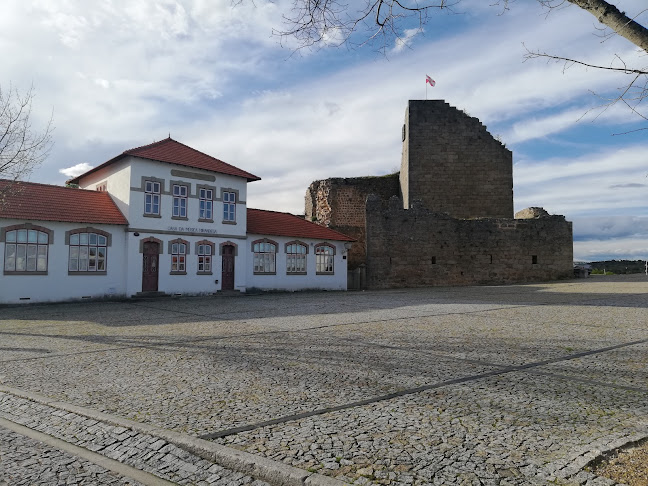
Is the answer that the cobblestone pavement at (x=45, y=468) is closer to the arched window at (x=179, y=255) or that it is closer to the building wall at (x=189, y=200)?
the building wall at (x=189, y=200)

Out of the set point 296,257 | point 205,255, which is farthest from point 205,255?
point 296,257

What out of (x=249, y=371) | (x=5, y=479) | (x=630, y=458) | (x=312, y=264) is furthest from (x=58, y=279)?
(x=630, y=458)

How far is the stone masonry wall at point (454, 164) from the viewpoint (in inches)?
1308

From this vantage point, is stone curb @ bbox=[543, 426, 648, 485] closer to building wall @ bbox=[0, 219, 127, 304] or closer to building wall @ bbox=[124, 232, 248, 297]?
building wall @ bbox=[0, 219, 127, 304]

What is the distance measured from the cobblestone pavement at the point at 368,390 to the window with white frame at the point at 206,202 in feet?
38.1

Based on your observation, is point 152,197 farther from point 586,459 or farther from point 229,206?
point 586,459

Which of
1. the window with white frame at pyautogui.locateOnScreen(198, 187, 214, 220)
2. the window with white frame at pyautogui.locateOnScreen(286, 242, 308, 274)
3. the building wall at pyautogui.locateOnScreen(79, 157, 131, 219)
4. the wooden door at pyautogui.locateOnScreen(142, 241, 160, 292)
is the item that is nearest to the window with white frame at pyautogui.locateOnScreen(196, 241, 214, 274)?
the window with white frame at pyautogui.locateOnScreen(198, 187, 214, 220)

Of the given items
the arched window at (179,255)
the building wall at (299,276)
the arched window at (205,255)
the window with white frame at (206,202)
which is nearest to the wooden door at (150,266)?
the arched window at (179,255)

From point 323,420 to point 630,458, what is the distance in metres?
2.33

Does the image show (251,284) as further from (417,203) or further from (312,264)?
(417,203)

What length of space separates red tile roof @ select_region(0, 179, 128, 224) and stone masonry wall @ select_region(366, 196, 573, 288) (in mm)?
13897

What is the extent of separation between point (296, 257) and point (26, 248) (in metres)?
12.4

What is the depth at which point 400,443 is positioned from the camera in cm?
390

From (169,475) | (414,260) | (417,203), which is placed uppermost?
(417,203)
